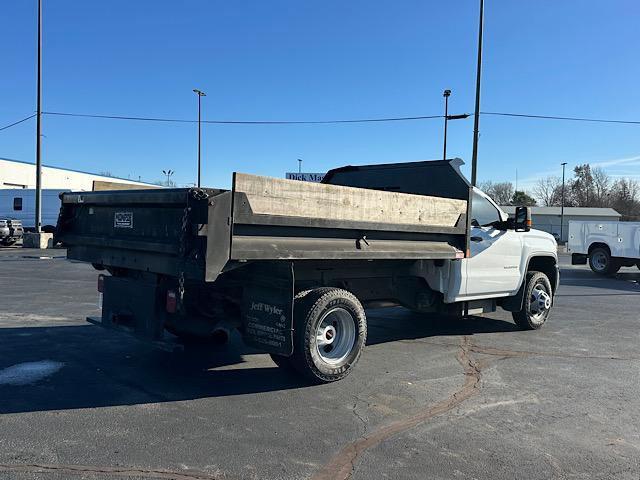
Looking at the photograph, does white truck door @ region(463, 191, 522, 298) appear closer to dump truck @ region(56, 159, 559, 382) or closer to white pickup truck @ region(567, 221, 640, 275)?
dump truck @ region(56, 159, 559, 382)

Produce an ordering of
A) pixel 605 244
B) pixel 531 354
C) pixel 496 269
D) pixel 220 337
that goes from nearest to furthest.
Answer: pixel 220 337 → pixel 531 354 → pixel 496 269 → pixel 605 244

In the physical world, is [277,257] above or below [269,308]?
above

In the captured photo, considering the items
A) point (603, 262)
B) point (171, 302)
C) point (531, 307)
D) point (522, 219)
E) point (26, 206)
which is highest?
point (26, 206)

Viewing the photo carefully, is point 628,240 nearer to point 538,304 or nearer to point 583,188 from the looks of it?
point 538,304

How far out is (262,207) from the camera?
4.67 m

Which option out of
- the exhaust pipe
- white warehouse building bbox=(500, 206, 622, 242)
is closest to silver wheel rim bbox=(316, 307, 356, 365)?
the exhaust pipe

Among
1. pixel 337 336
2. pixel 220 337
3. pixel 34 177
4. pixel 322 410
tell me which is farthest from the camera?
pixel 34 177

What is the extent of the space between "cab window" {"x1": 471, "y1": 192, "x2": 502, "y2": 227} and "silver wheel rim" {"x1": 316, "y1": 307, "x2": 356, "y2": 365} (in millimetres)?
3201

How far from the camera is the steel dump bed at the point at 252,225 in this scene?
4461 millimetres

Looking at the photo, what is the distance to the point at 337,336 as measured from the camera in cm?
573

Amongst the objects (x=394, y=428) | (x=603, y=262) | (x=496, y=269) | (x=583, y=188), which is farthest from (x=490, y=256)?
(x=583, y=188)

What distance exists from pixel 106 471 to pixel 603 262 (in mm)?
19481

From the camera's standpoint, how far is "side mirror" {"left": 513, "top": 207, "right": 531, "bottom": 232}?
25.5 ft

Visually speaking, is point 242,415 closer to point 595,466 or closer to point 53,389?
point 53,389
